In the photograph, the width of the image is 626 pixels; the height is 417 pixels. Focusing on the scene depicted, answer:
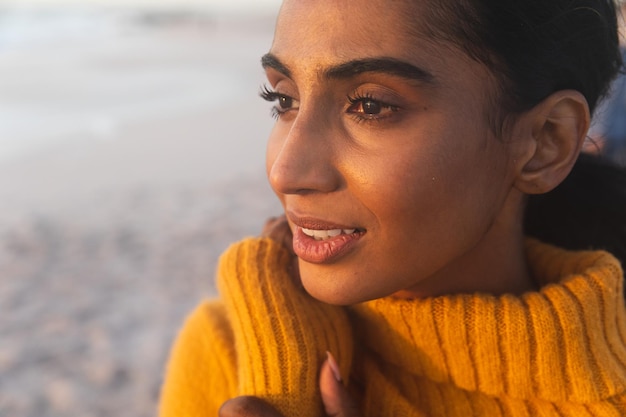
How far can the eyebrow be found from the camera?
1.33 metres

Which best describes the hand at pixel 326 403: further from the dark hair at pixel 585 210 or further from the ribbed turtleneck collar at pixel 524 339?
the dark hair at pixel 585 210

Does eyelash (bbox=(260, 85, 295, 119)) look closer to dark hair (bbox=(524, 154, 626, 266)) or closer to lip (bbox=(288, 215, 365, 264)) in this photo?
lip (bbox=(288, 215, 365, 264))

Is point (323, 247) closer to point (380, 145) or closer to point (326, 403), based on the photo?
point (380, 145)

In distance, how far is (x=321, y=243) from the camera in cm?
143

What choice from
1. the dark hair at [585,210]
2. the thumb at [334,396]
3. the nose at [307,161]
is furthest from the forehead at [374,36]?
the dark hair at [585,210]

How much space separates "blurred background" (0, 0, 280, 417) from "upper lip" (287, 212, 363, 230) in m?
2.41

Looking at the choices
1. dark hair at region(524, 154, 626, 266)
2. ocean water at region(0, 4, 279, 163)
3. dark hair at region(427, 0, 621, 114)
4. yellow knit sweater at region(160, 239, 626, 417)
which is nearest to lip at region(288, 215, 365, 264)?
yellow knit sweater at region(160, 239, 626, 417)

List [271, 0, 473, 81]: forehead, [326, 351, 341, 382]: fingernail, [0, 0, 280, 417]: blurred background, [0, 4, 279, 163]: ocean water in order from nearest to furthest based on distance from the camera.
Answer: [271, 0, 473, 81]: forehead < [326, 351, 341, 382]: fingernail < [0, 0, 280, 417]: blurred background < [0, 4, 279, 163]: ocean water

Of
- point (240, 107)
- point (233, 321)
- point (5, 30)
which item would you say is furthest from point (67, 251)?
point (5, 30)

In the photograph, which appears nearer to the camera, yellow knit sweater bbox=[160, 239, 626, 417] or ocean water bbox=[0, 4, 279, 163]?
yellow knit sweater bbox=[160, 239, 626, 417]

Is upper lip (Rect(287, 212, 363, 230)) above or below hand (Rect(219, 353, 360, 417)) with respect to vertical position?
above

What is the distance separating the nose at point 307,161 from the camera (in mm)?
1355

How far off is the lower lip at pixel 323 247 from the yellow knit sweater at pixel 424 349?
0.21 metres

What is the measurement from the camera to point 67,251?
517 centimetres
